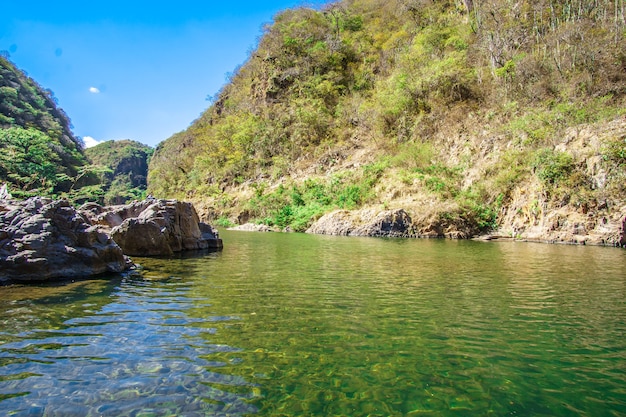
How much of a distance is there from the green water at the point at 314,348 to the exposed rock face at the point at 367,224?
14765 millimetres

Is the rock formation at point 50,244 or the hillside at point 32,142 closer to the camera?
the rock formation at point 50,244

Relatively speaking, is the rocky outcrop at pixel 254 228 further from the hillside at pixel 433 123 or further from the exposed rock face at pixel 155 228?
the exposed rock face at pixel 155 228

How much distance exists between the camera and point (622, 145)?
17578 millimetres

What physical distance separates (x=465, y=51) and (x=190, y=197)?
35431mm

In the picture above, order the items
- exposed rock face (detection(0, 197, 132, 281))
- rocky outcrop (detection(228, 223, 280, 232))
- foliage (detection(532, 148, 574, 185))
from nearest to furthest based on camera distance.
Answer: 1. exposed rock face (detection(0, 197, 132, 281))
2. foliage (detection(532, 148, 574, 185))
3. rocky outcrop (detection(228, 223, 280, 232))

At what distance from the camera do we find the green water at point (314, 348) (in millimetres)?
2939

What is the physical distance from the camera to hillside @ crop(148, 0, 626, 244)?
19688mm

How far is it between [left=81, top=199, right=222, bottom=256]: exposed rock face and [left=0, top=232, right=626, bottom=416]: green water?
448 cm

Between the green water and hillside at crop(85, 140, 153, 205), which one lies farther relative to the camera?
hillside at crop(85, 140, 153, 205)

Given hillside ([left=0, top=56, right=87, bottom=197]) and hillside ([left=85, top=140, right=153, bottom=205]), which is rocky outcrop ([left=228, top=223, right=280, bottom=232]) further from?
hillside ([left=85, top=140, right=153, bottom=205])

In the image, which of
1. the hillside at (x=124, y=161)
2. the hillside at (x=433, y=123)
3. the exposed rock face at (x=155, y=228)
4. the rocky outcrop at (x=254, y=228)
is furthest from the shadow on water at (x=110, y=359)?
the hillside at (x=124, y=161)

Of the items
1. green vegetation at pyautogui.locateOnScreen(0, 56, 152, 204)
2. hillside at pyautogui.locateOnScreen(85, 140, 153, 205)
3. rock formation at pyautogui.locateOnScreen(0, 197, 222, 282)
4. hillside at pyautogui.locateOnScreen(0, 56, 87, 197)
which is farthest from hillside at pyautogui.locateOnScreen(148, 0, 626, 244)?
hillside at pyautogui.locateOnScreen(85, 140, 153, 205)

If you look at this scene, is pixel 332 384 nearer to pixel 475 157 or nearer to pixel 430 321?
pixel 430 321

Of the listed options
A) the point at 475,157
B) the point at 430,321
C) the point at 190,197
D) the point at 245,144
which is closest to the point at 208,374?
the point at 430,321
